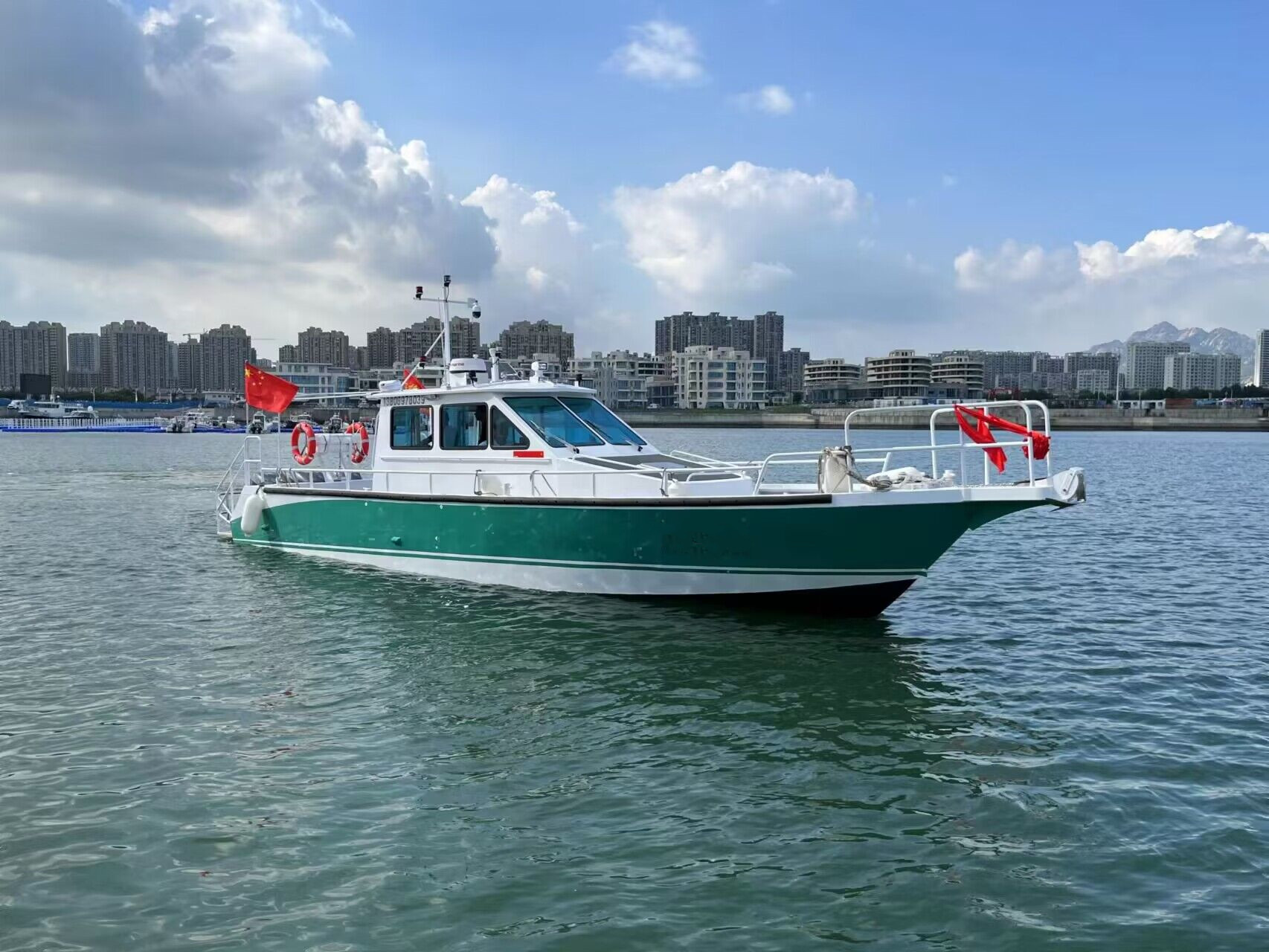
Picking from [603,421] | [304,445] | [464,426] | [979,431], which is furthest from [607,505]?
[304,445]

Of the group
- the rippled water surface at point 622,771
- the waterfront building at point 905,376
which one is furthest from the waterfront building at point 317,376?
the rippled water surface at point 622,771

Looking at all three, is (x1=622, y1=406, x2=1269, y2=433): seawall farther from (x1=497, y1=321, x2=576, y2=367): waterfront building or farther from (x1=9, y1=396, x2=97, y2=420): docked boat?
(x1=9, y1=396, x2=97, y2=420): docked boat

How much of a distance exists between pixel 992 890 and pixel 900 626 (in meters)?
7.03

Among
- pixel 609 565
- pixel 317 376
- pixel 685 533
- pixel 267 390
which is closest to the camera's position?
pixel 685 533

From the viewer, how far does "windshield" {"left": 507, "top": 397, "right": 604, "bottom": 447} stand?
14250 millimetres

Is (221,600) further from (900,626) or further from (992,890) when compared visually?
(992,890)

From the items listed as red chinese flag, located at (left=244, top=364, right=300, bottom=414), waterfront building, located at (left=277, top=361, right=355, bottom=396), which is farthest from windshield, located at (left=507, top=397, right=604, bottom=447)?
waterfront building, located at (left=277, top=361, right=355, bottom=396)

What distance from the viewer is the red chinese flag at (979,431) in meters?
10.5

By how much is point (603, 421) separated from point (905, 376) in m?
187

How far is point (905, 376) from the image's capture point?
19188cm

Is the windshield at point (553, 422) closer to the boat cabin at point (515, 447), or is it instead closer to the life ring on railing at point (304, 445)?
the boat cabin at point (515, 447)

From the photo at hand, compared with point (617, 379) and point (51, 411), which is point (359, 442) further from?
point (617, 379)

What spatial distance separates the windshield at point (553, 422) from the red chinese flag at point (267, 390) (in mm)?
5241

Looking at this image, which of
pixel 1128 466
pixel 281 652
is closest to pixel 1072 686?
pixel 281 652
